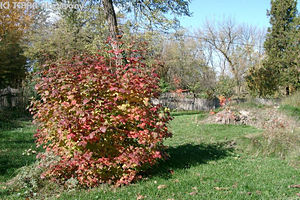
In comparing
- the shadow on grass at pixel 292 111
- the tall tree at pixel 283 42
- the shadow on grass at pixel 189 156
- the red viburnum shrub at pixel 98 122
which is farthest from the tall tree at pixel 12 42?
the tall tree at pixel 283 42

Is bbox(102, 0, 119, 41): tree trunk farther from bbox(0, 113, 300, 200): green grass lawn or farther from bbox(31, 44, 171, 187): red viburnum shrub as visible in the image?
bbox(0, 113, 300, 200): green grass lawn

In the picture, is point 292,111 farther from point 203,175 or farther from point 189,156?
point 203,175

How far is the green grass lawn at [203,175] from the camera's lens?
354cm

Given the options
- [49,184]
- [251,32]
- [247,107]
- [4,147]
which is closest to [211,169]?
[49,184]

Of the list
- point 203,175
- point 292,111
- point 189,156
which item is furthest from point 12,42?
point 203,175

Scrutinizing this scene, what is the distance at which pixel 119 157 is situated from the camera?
147 inches

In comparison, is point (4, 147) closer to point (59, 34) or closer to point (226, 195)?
point (226, 195)

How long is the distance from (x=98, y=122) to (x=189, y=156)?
262 centimetres

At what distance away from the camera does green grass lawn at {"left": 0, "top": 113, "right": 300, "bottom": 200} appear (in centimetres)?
354

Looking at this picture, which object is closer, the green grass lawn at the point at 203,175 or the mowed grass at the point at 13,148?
the green grass lawn at the point at 203,175

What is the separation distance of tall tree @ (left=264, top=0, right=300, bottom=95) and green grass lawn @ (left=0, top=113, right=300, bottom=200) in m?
13.3

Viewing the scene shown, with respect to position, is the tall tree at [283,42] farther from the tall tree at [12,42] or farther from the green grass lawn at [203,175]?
the tall tree at [12,42]

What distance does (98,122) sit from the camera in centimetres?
360

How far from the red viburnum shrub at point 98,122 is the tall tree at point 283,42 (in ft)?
54.6
